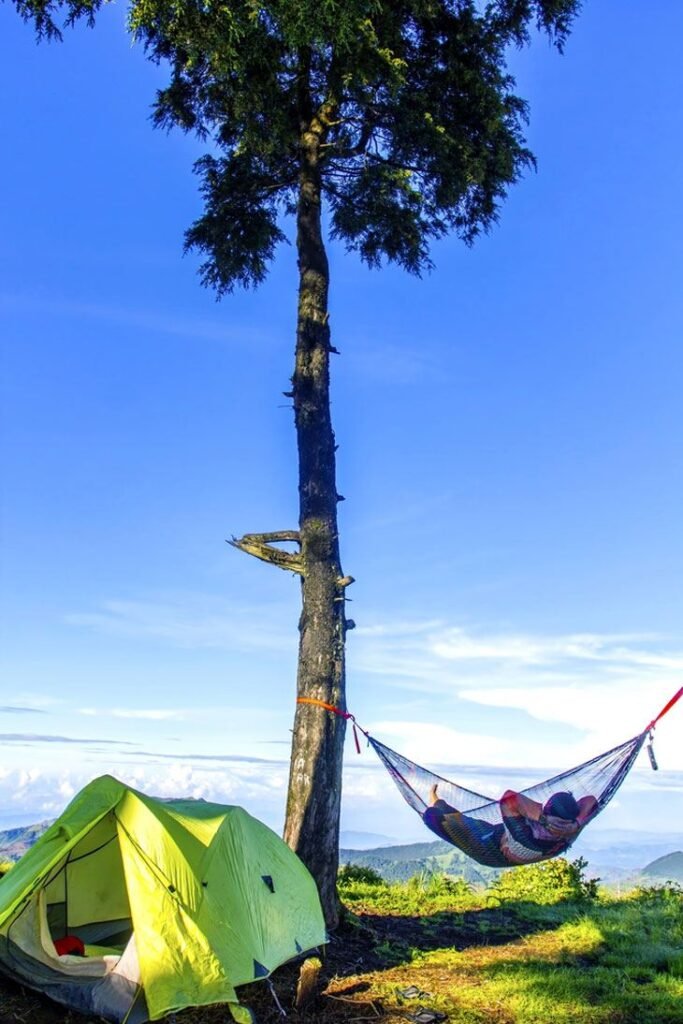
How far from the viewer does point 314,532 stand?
7.95 meters

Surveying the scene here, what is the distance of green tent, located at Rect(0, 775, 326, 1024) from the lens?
489cm

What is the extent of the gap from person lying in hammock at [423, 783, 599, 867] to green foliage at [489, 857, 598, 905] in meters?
2.91

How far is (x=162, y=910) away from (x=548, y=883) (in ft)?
23.9

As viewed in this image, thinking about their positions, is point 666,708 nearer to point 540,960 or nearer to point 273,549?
point 540,960

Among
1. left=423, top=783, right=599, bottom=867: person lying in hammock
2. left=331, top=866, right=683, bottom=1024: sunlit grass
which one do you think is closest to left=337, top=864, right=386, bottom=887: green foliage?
left=331, top=866, right=683, bottom=1024: sunlit grass

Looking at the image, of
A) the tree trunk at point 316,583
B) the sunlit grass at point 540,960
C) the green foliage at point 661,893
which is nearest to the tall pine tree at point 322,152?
the tree trunk at point 316,583

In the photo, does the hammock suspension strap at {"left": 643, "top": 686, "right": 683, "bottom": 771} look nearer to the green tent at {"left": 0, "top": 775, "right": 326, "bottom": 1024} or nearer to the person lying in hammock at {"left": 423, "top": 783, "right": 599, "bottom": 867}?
the person lying in hammock at {"left": 423, "top": 783, "right": 599, "bottom": 867}

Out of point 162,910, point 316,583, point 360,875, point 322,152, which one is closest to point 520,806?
point 316,583

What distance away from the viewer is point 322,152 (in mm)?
9094

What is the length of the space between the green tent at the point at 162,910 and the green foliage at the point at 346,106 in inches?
278

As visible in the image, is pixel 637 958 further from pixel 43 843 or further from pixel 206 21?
pixel 206 21

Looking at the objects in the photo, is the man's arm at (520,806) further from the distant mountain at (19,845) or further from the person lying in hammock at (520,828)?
the distant mountain at (19,845)

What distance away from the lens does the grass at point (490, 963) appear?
5148 millimetres

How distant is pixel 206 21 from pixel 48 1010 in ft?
27.9
